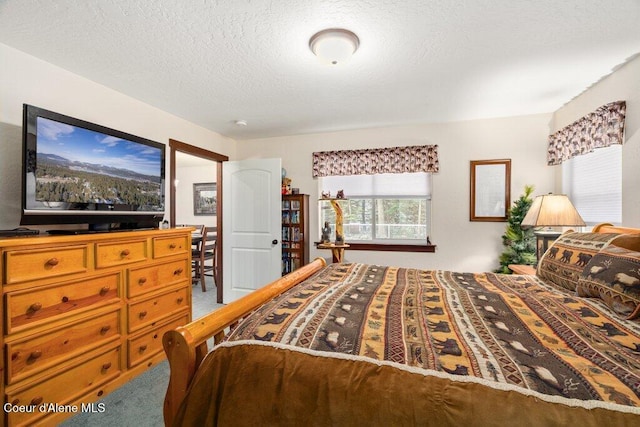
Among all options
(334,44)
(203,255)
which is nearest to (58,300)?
(334,44)

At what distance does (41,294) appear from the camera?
1.55 m

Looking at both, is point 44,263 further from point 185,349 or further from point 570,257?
point 570,257

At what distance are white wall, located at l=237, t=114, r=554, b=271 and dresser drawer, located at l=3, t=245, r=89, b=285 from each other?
2.81m

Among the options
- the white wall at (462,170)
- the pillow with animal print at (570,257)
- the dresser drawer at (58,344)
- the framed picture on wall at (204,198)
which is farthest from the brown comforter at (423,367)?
the framed picture on wall at (204,198)

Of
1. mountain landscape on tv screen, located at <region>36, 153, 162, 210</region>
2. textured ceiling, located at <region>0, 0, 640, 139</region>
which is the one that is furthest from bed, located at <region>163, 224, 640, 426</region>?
mountain landscape on tv screen, located at <region>36, 153, 162, 210</region>

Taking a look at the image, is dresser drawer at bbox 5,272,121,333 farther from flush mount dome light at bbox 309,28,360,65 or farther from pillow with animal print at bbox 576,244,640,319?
pillow with animal print at bbox 576,244,640,319

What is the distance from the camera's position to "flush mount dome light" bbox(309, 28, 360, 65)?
1.66 metres

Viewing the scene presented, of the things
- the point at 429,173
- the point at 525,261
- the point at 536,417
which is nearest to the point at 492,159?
the point at 429,173

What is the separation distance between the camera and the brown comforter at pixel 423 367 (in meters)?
0.71

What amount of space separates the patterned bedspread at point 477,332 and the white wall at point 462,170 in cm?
178

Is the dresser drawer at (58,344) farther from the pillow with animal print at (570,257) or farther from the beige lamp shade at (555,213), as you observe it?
the beige lamp shade at (555,213)

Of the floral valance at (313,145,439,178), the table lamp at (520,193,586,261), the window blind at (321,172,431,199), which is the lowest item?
the table lamp at (520,193,586,261)

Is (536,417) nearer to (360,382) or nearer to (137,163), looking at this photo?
(360,382)

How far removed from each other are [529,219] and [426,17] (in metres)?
2.04
